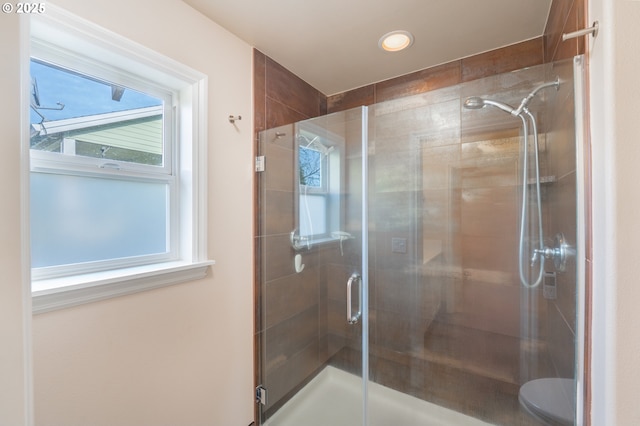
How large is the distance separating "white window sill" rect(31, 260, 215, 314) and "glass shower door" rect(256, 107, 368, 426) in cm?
51

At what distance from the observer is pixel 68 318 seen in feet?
3.02

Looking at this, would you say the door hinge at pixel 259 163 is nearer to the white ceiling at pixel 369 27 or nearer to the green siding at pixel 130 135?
the green siding at pixel 130 135

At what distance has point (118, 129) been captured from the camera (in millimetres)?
1146

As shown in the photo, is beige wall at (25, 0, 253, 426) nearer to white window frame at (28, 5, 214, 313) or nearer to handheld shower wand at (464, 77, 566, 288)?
white window frame at (28, 5, 214, 313)

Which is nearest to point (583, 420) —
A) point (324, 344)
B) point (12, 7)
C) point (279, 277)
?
point (324, 344)

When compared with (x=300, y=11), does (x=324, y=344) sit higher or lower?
lower

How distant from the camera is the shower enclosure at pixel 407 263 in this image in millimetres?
1418

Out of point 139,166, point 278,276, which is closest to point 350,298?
point 278,276

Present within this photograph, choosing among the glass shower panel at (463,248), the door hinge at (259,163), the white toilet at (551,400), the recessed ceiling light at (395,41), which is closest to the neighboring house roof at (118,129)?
the door hinge at (259,163)

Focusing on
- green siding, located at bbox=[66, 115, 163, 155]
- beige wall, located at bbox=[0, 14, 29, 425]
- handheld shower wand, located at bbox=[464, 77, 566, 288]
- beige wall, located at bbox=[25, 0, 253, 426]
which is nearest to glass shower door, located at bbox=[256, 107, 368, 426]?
beige wall, located at bbox=[25, 0, 253, 426]

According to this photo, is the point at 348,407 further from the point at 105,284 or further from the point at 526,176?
the point at 526,176

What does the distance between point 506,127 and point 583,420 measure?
1300 millimetres

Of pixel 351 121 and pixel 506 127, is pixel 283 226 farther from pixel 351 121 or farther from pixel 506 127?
pixel 506 127

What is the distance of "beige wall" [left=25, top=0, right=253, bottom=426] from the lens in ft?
3.05
